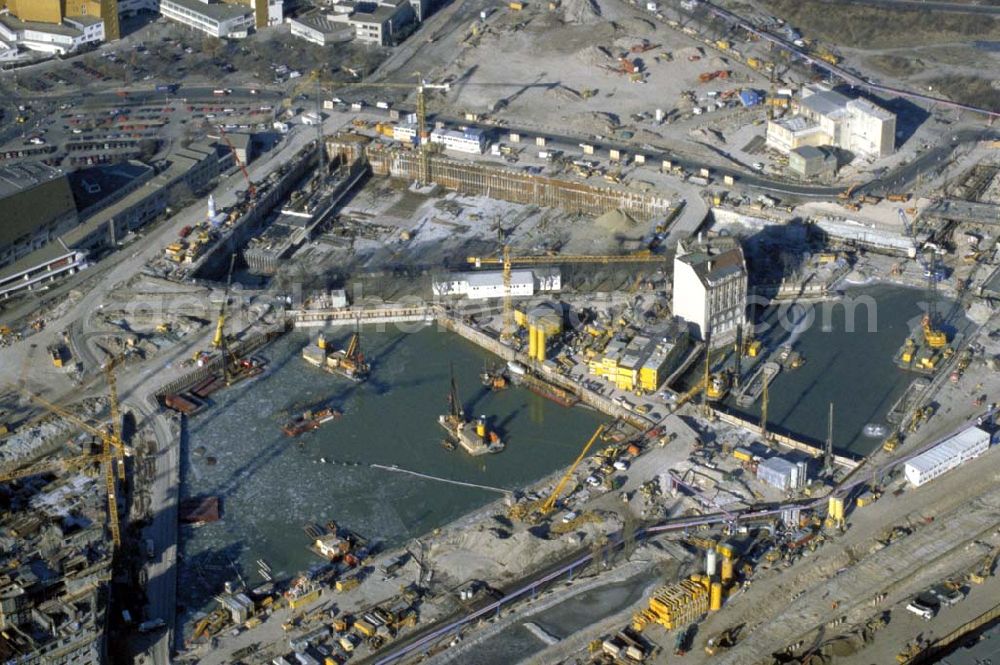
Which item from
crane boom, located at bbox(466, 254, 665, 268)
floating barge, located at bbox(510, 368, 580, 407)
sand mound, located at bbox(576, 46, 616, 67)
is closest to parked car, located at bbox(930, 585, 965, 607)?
floating barge, located at bbox(510, 368, 580, 407)

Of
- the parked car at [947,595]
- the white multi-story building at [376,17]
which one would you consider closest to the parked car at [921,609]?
the parked car at [947,595]

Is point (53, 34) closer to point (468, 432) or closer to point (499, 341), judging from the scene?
point (499, 341)

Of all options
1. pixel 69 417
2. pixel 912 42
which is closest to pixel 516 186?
pixel 69 417

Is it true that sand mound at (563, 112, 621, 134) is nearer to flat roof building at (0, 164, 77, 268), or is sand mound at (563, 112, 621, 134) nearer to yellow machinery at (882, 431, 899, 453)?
flat roof building at (0, 164, 77, 268)

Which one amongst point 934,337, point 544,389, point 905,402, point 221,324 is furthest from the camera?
point 221,324

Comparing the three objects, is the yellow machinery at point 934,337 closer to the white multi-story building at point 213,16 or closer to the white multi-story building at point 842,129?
the white multi-story building at point 842,129

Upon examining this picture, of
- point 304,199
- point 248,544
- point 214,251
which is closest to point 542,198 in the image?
point 304,199
